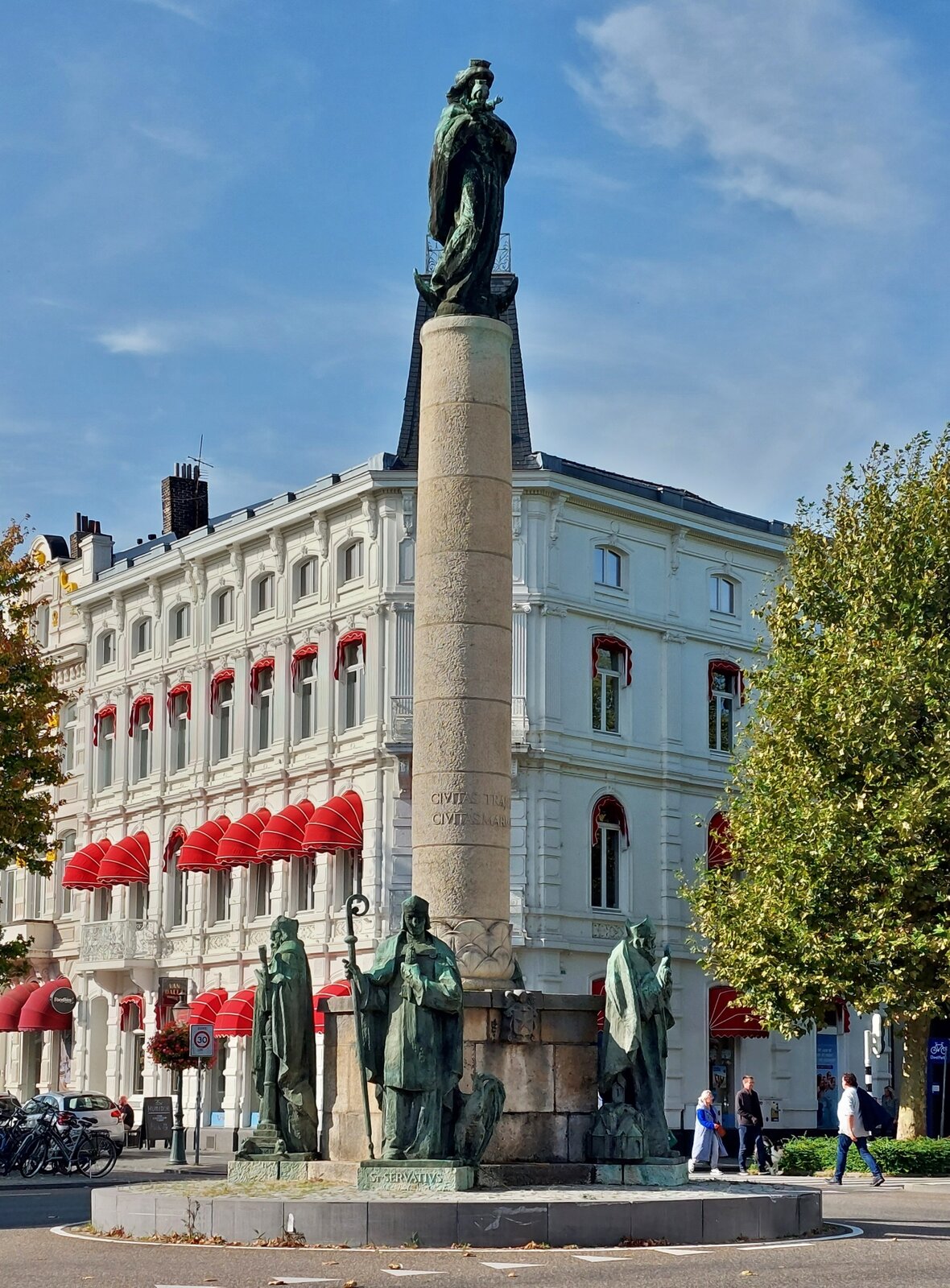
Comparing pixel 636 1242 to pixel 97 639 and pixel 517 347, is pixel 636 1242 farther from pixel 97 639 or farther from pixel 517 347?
pixel 97 639

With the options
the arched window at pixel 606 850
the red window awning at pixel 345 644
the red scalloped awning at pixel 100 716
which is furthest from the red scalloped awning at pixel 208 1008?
the red scalloped awning at pixel 100 716

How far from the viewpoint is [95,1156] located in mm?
39219

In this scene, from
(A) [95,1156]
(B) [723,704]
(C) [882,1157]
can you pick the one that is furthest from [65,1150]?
(B) [723,704]

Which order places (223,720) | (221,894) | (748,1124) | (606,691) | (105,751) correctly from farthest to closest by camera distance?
(105,751)
(223,720)
(221,894)
(606,691)
(748,1124)

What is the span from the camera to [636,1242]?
18047mm

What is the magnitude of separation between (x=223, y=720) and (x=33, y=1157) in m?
21.8

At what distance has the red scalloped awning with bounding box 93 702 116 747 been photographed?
63.6m

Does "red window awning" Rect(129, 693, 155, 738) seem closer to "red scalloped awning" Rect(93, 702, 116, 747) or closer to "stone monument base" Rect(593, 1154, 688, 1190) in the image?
"red scalloped awning" Rect(93, 702, 116, 747)

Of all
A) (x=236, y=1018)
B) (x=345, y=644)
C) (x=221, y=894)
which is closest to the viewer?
(x=236, y=1018)

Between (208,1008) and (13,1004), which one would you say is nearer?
(208,1008)

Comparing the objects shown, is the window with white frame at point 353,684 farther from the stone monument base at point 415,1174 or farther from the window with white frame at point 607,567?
the stone monument base at point 415,1174

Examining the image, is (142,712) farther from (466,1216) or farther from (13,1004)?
(466,1216)

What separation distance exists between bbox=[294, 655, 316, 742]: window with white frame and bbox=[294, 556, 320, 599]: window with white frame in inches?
70.4

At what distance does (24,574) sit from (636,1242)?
29.2 metres
